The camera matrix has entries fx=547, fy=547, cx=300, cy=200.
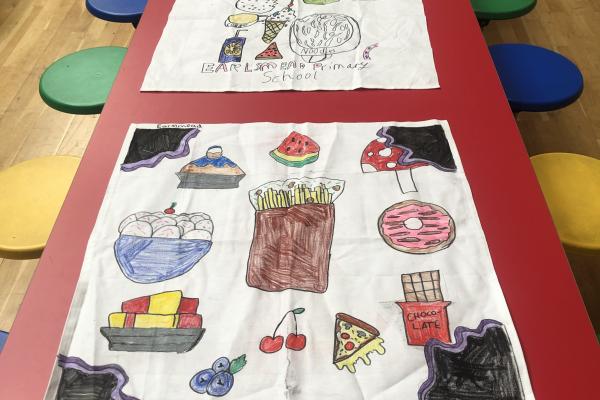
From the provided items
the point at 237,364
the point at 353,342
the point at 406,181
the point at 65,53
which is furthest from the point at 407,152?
the point at 65,53

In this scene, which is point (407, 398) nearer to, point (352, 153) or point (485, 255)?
point (485, 255)

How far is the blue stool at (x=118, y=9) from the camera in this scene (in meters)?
2.02

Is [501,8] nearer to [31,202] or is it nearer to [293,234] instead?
[293,234]

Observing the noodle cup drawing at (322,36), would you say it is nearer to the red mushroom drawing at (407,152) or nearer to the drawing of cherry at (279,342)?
the red mushroom drawing at (407,152)

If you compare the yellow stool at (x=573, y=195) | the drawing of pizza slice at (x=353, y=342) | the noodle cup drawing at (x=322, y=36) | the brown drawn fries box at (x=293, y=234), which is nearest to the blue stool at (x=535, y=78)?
the yellow stool at (x=573, y=195)

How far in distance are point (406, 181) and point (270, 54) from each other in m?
0.57

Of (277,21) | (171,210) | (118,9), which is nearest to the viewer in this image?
(171,210)

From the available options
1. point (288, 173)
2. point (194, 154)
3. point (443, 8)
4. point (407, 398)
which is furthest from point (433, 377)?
point (443, 8)

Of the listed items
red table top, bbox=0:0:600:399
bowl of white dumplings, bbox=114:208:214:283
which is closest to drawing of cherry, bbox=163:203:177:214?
bowl of white dumplings, bbox=114:208:214:283

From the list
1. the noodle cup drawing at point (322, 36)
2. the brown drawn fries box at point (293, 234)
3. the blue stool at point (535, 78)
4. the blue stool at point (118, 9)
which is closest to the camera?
the brown drawn fries box at point (293, 234)

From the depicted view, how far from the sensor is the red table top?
88cm

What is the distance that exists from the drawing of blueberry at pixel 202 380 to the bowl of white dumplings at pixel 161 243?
7.9 inches

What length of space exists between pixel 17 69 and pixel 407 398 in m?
2.77

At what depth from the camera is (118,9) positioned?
204 centimetres
